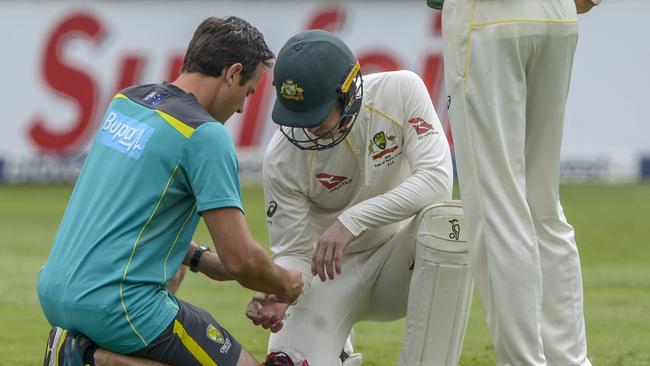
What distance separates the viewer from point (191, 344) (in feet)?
14.7

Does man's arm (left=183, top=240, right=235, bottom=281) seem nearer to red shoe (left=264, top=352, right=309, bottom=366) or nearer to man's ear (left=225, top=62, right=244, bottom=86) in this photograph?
red shoe (left=264, top=352, right=309, bottom=366)

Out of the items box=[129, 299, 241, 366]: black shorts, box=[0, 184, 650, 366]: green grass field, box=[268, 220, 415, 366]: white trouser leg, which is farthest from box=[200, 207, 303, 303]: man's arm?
box=[0, 184, 650, 366]: green grass field

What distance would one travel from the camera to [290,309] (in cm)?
562

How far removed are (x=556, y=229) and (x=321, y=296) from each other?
135 centimetres

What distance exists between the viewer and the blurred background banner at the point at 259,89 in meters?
18.3

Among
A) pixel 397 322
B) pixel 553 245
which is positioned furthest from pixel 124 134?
pixel 397 322

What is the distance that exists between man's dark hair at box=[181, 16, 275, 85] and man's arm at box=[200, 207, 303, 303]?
0.60 metres

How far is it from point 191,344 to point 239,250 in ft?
1.42

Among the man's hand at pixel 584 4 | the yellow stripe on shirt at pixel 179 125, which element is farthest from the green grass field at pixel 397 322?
the yellow stripe on shirt at pixel 179 125

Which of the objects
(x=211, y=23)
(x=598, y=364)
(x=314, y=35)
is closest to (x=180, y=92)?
(x=211, y=23)

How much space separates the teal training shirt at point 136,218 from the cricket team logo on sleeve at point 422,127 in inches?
49.9

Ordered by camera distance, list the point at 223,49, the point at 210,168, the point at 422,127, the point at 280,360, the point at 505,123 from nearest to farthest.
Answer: the point at 210,168, the point at 505,123, the point at 223,49, the point at 280,360, the point at 422,127

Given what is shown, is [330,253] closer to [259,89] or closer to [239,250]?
[239,250]

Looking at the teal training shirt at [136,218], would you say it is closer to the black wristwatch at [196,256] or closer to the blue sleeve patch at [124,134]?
the blue sleeve patch at [124,134]
